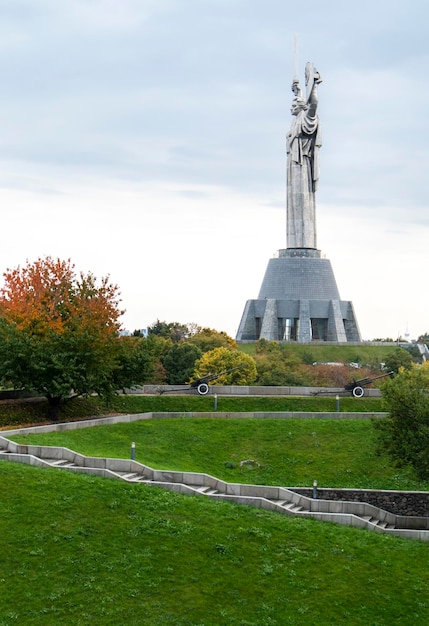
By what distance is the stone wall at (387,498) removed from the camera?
32.7 m

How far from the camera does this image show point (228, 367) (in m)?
63.6

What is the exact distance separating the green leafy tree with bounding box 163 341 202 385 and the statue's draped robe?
940 inches

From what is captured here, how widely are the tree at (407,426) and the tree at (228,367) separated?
29.4 m

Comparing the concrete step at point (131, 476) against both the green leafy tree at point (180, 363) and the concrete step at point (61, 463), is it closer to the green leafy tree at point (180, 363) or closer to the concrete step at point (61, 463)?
the concrete step at point (61, 463)

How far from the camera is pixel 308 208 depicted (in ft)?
292

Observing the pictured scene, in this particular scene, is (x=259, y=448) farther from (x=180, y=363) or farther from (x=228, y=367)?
(x=180, y=363)

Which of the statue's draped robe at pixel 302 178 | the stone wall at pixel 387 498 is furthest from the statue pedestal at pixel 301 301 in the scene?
the stone wall at pixel 387 498

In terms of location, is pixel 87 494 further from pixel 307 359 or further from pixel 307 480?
pixel 307 359

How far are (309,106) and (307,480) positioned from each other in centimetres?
5687

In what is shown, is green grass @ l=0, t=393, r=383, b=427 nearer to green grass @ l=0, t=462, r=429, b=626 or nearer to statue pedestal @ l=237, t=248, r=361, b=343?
green grass @ l=0, t=462, r=429, b=626

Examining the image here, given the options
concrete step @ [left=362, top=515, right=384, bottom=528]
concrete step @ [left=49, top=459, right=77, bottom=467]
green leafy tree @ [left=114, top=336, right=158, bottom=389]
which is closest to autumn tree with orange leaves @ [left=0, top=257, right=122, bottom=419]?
green leafy tree @ [left=114, top=336, right=158, bottom=389]

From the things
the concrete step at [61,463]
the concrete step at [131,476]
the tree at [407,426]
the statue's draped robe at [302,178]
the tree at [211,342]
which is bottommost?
the concrete step at [131,476]

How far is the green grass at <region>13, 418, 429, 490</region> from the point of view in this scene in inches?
1372

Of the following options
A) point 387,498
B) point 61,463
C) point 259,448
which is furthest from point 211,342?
point 61,463
